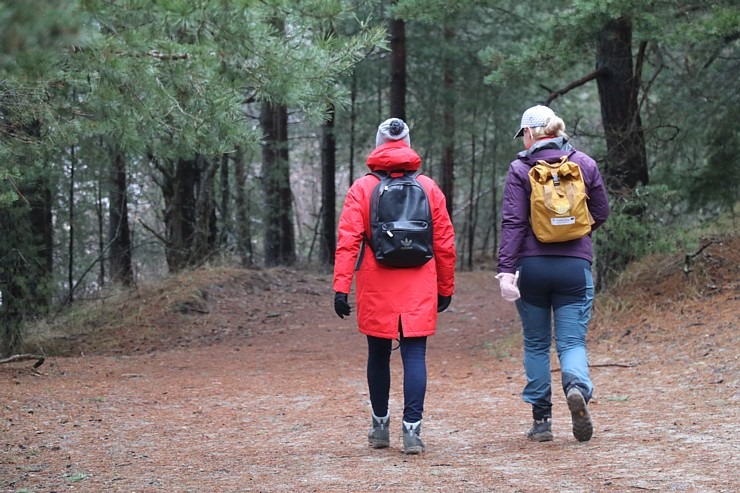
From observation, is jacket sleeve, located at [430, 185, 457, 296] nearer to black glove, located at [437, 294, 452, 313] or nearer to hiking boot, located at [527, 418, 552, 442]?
black glove, located at [437, 294, 452, 313]

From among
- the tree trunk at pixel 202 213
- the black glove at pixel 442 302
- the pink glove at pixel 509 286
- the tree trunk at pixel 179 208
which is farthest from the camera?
the tree trunk at pixel 202 213

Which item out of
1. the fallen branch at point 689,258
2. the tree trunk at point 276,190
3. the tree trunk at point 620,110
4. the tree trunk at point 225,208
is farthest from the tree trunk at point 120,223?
the fallen branch at point 689,258

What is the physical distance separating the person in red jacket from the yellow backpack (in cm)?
52

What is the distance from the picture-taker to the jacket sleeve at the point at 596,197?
5.25 meters

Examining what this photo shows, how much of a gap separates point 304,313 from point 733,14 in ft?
26.9

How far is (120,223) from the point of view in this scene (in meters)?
16.6

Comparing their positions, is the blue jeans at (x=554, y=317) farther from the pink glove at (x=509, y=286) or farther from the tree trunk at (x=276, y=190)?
the tree trunk at (x=276, y=190)

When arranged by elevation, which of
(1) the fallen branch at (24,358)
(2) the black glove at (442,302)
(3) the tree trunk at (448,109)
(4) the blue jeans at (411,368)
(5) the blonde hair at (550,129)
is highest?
(3) the tree trunk at (448,109)

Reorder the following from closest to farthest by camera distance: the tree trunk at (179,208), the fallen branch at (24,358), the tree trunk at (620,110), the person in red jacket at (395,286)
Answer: the person in red jacket at (395,286)
the fallen branch at (24,358)
the tree trunk at (620,110)
the tree trunk at (179,208)

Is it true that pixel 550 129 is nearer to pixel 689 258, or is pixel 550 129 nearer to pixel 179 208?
pixel 689 258

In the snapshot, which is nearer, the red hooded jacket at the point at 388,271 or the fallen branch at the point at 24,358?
the red hooded jacket at the point at 388,271

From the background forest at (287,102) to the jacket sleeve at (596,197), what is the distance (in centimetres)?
246

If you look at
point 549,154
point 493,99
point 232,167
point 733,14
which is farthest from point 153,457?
point 232,167

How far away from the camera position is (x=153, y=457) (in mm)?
5598
